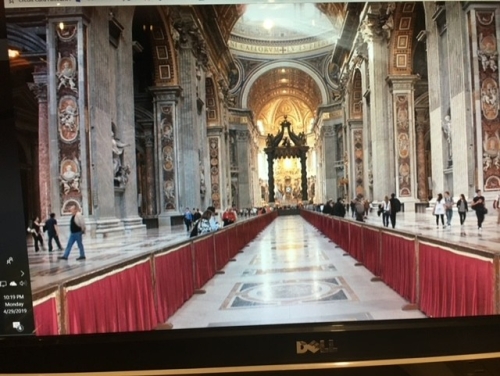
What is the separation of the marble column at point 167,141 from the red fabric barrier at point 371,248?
8535 millimetres

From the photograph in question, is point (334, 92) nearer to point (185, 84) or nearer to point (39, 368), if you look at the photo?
point (185, 84)

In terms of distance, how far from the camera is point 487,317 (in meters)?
1.47

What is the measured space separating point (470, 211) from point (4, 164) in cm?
726

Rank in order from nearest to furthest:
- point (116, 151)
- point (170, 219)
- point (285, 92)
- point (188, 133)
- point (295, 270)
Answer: point (295, 270) < point (116, 151) < point (170, 219) < point (188, 133) < point (285, 92)

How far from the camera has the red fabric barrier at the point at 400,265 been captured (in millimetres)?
2725

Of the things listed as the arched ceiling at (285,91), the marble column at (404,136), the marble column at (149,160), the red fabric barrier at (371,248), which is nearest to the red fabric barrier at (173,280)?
the red fabric barrier at (371,248)

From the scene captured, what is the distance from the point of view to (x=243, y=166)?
108 ft

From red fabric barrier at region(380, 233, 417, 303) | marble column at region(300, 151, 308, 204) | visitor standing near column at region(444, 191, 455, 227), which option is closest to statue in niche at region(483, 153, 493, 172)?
visitor standing near column at region(444, 191, 455, 227)

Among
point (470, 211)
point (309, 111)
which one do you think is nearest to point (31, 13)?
point (470, 211)

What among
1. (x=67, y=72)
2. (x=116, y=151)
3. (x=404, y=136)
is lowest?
(x=116, y=151)

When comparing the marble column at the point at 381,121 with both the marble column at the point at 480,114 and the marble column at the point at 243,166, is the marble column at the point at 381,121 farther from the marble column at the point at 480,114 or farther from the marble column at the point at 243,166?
the marble column at the point at 243,166

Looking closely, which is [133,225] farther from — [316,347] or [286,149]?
[286,149]

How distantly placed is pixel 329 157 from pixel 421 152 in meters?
16.8

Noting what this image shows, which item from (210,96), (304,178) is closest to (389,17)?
(210,96)
